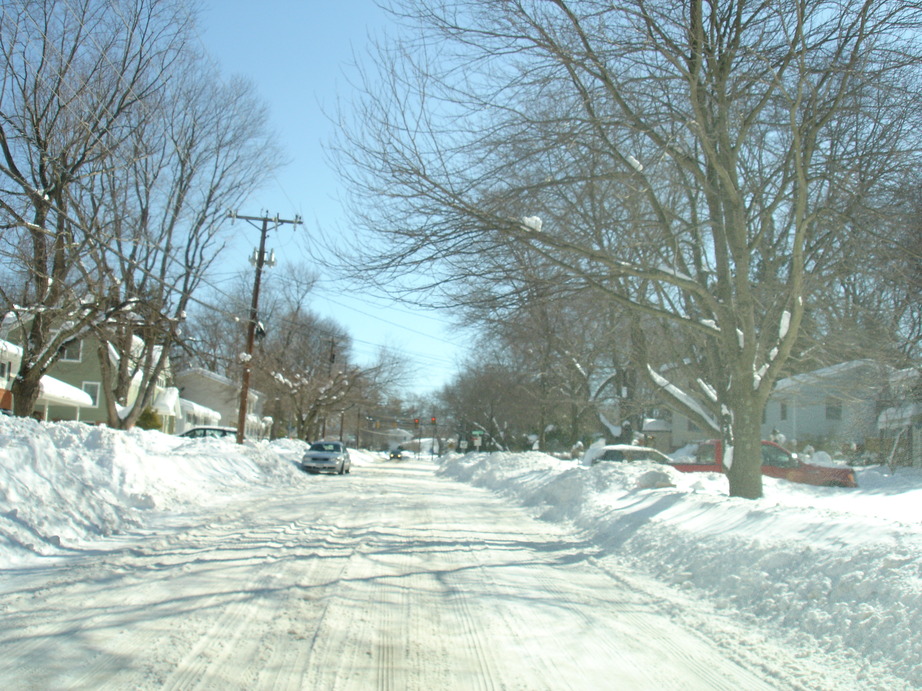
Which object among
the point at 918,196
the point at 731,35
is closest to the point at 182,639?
the point at 731,35

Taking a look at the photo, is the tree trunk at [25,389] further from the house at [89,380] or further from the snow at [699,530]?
the house at [89,380]

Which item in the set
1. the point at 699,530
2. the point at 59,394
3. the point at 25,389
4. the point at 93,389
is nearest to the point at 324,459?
the point at 25,389

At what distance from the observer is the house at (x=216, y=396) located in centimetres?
6894

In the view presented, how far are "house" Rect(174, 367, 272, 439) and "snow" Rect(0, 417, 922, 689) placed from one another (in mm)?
50251

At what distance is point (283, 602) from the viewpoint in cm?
703

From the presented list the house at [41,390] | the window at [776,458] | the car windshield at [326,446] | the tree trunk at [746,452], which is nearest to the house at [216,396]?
the house at [41,390]

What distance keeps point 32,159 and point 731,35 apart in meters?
16.3

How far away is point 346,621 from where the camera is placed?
651cm

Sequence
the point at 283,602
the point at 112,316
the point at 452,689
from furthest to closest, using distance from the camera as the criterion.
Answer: the point at 112,316 < the point at 283,602 < the point at 452,689

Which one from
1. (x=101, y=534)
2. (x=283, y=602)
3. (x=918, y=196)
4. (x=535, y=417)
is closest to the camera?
(x=283, y=602)

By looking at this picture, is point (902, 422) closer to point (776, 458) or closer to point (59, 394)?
point (776, 458)

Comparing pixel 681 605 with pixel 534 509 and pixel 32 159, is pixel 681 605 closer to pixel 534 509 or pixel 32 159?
pixel 534 509

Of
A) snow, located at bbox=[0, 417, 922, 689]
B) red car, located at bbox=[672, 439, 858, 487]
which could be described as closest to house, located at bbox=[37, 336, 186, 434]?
snow, located at bbox=[0, 417, 922, 689]

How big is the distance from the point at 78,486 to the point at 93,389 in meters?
42.9
